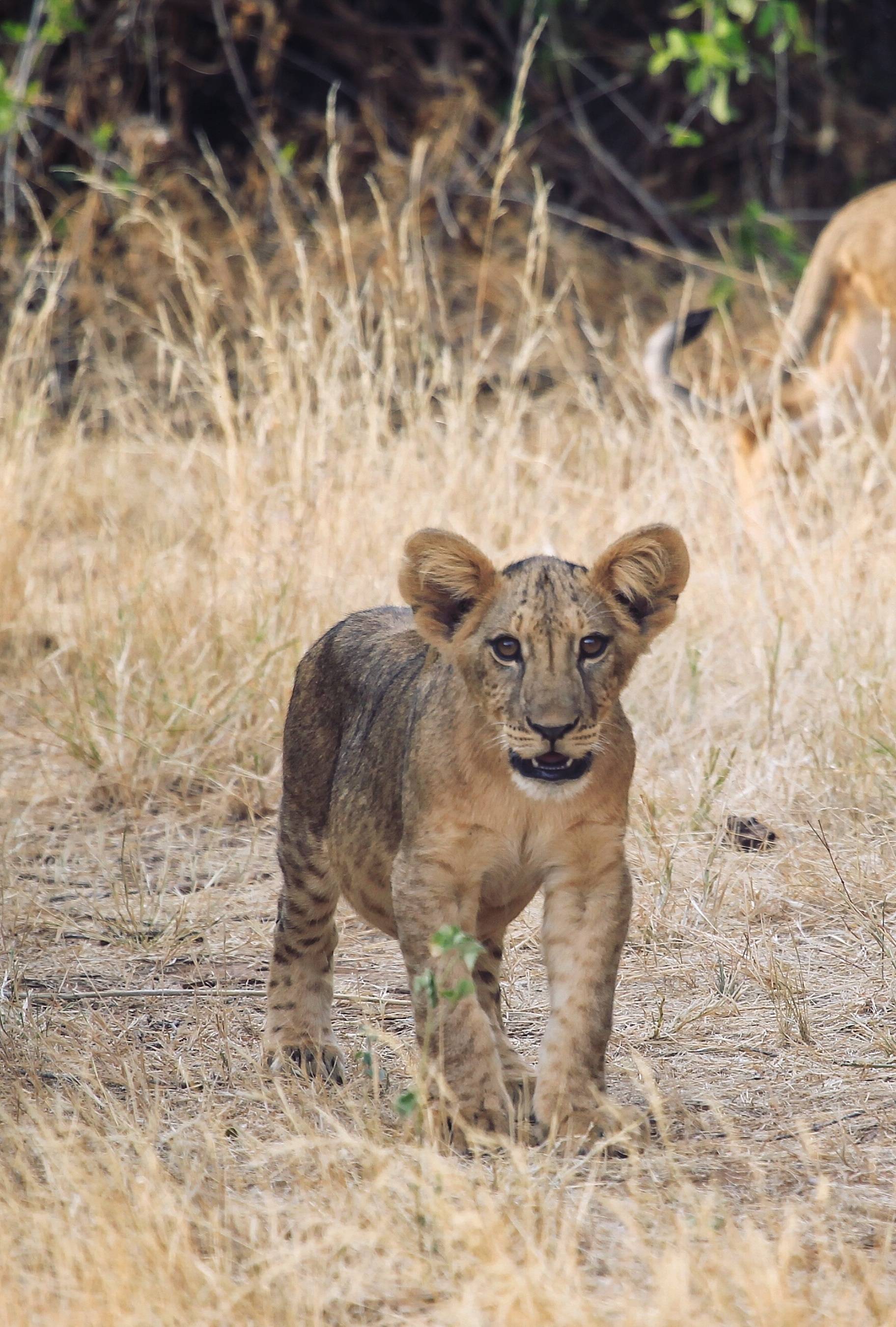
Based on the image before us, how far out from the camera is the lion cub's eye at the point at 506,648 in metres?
2.76

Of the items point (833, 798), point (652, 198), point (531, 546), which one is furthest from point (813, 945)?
point (652, 198)

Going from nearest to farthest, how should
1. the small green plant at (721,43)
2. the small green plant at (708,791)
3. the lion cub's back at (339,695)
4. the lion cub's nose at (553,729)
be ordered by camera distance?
the lion cub's nose at (553,729) < the lion cub's back at (339,695) < the small green plant at (708,791) < the small green plant at (721,43)

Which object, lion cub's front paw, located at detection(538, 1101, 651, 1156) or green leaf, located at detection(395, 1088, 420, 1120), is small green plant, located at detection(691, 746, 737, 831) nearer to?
lion cub's front paw, located at detection(538, 1101, 651, 1156)

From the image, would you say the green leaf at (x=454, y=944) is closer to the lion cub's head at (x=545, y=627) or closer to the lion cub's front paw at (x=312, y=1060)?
the lion cub's head at (x=545, y=627)

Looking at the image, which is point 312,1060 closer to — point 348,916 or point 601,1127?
point 601,1127

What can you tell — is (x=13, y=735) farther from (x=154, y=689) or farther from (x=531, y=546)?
(x=531, y=546)

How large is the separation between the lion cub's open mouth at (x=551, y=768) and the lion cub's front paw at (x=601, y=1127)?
49 cm

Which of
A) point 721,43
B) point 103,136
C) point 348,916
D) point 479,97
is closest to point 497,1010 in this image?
point 348,916

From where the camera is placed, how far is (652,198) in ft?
33.0

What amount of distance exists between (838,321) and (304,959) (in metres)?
5.51

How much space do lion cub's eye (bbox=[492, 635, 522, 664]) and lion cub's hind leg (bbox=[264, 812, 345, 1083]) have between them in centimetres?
68

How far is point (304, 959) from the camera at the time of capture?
3252 millimetres

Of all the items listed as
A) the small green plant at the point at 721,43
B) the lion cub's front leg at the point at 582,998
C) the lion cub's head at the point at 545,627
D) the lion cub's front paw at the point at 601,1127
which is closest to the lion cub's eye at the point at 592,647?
the lion cub's head at the point at 545,627

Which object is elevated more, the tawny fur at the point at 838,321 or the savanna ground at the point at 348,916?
the tawny fur at the point at 838,321
